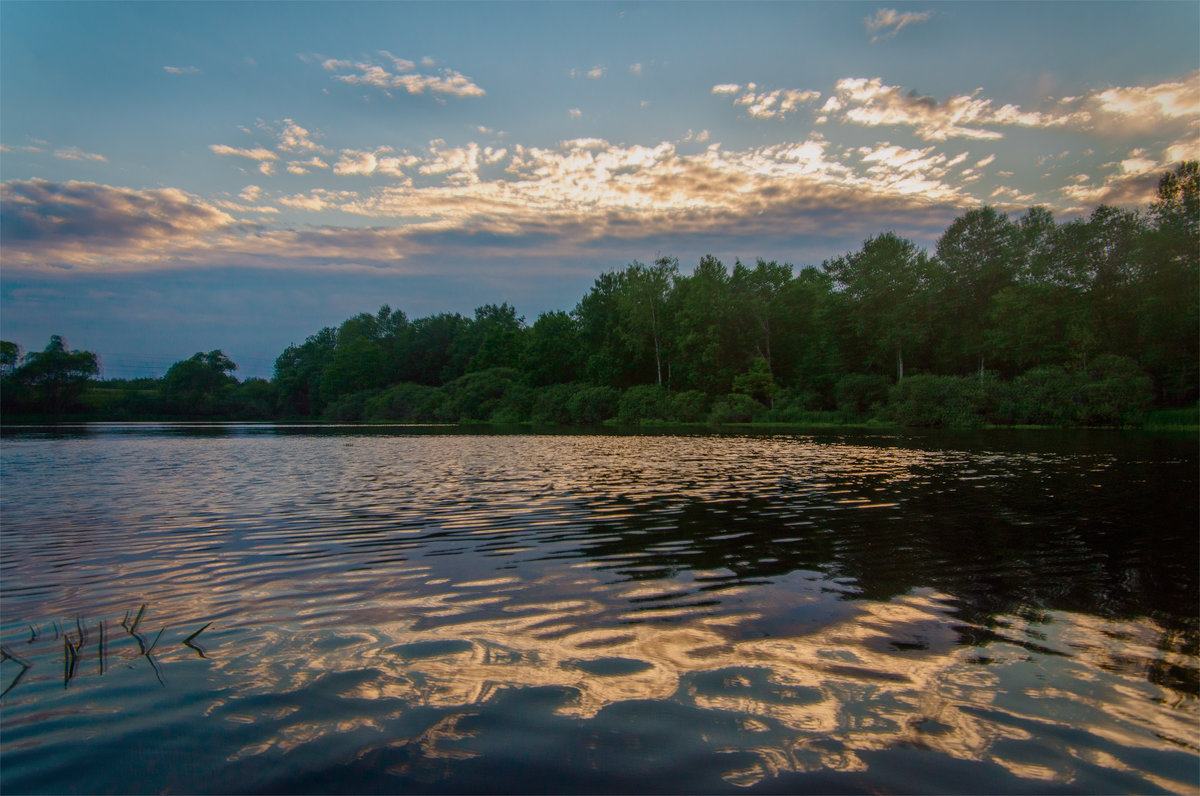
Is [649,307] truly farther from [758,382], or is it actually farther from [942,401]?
[942,401]

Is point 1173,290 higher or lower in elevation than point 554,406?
higher

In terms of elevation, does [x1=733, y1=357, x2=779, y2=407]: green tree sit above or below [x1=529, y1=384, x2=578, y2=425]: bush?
above

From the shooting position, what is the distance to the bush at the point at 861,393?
61.5 m

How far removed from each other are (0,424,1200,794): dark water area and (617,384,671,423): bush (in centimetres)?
5892

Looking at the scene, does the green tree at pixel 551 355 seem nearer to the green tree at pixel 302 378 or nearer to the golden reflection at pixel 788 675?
the green tree at pixel 302 378

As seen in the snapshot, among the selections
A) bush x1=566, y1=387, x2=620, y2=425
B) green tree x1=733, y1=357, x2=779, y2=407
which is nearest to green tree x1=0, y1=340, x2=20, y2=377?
bush x1=566, y1=387, x2=620, y2=425

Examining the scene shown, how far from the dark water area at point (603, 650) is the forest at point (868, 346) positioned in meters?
49.0

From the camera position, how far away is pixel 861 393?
205 feet

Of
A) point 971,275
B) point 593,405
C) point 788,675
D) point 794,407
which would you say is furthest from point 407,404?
point 788,675

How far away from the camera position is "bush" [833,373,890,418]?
61519 millimetres

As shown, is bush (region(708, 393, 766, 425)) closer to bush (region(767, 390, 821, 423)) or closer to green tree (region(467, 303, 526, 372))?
bush (region(767, 390, 821, 423))

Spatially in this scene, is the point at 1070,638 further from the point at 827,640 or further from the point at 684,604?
the point at 684,604

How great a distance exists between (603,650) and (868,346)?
7647cm

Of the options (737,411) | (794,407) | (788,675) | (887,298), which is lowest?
(788,675)
